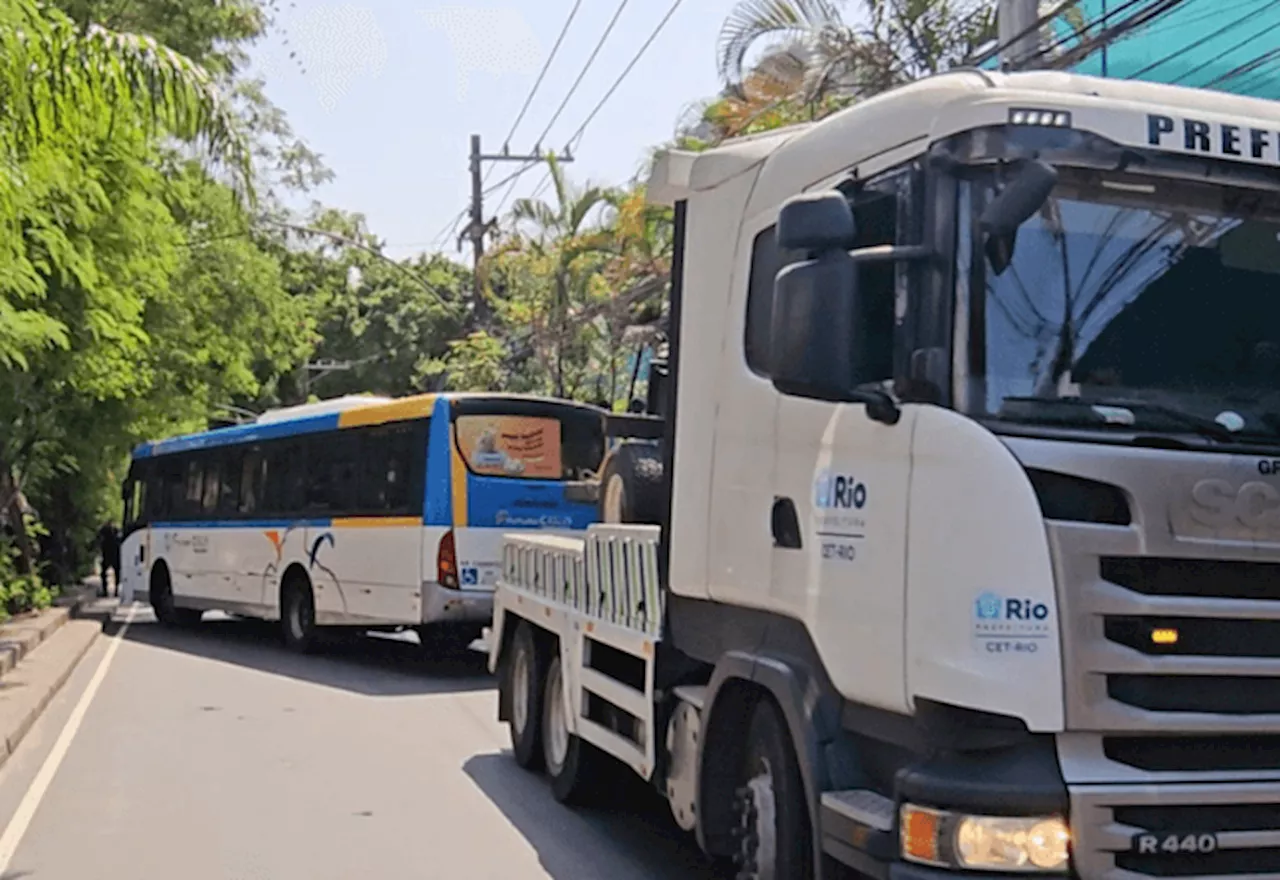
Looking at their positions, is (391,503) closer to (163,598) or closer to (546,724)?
(546,724)

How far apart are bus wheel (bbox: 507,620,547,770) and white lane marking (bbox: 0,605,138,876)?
3.11 meters

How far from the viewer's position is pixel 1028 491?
438cm

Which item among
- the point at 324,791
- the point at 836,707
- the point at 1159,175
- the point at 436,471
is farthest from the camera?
the point at 436,471

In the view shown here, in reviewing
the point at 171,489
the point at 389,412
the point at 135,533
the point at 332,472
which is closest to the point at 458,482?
the point at 389,412

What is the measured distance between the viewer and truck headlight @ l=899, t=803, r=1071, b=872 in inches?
169

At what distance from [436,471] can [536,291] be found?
12.6 m

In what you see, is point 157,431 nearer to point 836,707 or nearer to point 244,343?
point 244,343

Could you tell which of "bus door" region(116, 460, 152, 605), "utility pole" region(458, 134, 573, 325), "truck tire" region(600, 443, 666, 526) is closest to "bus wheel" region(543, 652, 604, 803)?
"truck tire" region(600, 443, 666, 526)

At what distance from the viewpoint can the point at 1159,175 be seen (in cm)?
477

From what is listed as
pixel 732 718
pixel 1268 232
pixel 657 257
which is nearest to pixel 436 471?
pixel 657 257

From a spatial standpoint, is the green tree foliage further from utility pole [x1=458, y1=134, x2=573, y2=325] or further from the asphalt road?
the asphalt road

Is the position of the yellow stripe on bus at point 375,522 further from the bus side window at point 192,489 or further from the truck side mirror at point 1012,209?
the truck side mirror at point 1012,209

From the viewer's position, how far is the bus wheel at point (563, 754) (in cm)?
888

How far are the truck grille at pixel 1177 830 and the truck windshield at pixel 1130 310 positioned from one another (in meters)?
1.08
